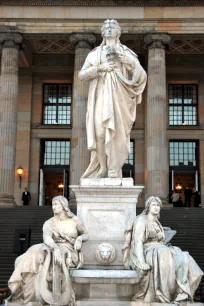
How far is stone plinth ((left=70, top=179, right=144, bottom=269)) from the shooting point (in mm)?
7246

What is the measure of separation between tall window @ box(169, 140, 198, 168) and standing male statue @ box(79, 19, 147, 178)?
3114cm

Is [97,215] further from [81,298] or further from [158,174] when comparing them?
[158,174]

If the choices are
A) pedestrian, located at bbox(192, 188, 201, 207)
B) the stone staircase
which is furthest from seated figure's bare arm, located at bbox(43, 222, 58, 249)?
pedestrian, located at bbox(192, 188, 201, 207)

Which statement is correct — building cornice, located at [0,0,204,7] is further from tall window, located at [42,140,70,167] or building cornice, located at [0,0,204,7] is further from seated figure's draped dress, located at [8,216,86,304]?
seated figure's draped dress, located at [8,216,86,304]

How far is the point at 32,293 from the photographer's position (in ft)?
21.6

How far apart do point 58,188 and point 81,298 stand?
33.8m

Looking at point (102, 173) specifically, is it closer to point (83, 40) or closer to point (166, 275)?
point (166, 275)

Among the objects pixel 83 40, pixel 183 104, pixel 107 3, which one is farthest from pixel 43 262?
pixel 183 104

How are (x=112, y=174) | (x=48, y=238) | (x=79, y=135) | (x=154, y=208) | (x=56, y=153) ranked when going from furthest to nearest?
(x=56, y=153), (x=79, y=135), (x=112, y=174), (x=154, y=208), (x=48, y=238)

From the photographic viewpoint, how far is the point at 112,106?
25.1 ft

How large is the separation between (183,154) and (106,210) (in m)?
32.1

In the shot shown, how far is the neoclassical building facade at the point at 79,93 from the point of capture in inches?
1242

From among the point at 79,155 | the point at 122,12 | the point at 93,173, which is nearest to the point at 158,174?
the point at 79,155

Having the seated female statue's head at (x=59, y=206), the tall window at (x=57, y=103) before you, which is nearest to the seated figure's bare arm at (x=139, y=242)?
the seated female statue's head at (x=59, y=206)
